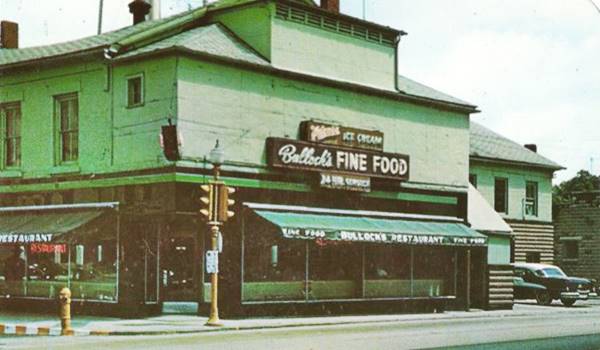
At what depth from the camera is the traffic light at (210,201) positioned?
80.6ft

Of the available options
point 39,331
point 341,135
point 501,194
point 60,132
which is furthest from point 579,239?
point 39,331

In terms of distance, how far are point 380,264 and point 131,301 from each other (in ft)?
31.8

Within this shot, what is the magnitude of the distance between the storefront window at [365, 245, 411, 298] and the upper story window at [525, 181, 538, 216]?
18.1m

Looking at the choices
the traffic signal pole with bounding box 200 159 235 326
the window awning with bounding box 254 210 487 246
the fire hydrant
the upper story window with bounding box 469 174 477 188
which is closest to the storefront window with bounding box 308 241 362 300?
the window awning with bounding box 254 210 487 246

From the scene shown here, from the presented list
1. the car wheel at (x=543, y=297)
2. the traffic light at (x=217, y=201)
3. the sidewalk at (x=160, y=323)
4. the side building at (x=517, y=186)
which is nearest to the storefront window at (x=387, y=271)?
the sidewalk at (x=160, y=323)

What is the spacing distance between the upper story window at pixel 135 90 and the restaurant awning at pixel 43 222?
126 inches

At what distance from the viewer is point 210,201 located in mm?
24844

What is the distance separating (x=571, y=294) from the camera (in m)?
41.3

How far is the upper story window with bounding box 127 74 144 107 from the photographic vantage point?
28.0 metres

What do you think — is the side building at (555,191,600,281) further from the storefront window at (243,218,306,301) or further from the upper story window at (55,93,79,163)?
the upper story window at (55,93,79,163)

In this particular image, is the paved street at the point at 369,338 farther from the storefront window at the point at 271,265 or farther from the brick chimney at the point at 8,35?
the brick chimney at the point at 8,35

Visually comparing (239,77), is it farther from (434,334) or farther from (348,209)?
(434,334)

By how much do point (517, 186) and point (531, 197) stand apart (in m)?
1.64

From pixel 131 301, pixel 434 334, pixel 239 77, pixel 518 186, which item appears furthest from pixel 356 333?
pixel 518 186
